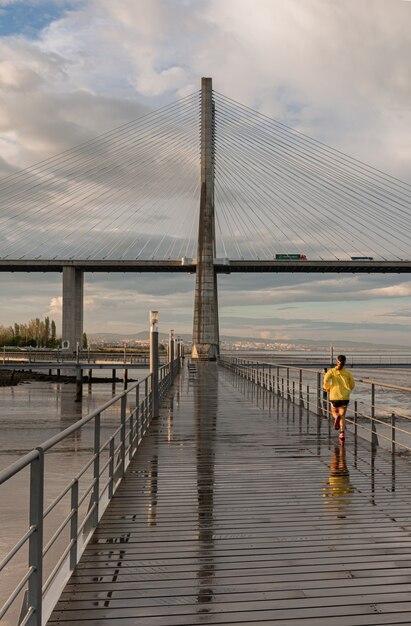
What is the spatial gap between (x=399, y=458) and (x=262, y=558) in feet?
17.6

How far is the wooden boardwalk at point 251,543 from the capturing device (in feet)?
13.5

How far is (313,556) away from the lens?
5152 millimetres

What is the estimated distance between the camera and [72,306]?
78.4 meters

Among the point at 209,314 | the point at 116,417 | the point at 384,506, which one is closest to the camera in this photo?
the point at 384,506

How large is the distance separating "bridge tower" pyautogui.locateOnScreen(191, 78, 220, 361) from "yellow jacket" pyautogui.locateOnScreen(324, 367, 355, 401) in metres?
42.9

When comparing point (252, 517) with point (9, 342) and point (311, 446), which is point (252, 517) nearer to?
point (311, 446)

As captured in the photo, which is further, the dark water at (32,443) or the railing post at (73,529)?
the dark water at (32,443)

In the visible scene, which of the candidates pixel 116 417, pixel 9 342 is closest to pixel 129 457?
pixel 116 417

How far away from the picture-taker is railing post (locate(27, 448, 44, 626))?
138 inches

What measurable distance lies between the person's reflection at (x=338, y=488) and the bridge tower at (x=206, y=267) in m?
45.2

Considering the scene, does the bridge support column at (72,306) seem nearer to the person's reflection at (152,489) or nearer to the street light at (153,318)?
the street light at (153,318)

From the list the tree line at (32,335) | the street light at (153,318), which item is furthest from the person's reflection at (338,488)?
the tree line at (32,335)

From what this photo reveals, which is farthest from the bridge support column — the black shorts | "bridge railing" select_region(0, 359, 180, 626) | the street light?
the black shorts

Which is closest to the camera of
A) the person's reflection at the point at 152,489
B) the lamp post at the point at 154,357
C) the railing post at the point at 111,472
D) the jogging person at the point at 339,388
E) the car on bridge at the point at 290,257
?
the person's reflection at the point at 152,489
